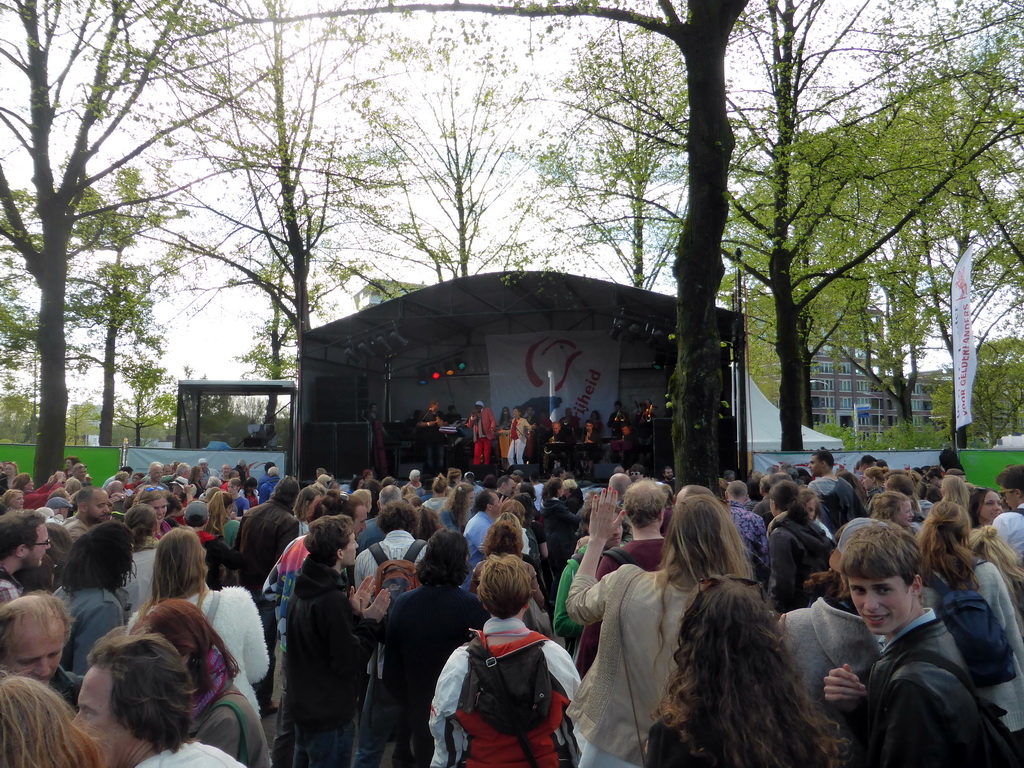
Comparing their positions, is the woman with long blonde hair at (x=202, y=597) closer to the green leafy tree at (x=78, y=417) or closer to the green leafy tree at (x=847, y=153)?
the green leafy tree at (x=847, y=153)

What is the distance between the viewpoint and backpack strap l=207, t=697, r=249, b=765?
2467 millimetres

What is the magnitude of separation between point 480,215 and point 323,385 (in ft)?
38.4

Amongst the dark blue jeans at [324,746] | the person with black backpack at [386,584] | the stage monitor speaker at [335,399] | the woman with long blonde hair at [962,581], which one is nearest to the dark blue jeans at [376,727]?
the person with black backpack at [386,584]

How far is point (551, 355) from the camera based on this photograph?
21219mm

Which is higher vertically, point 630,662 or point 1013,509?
point 1013,509

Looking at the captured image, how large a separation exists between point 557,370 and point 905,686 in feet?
62.8

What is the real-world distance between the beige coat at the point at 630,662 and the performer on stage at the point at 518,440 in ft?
51.3

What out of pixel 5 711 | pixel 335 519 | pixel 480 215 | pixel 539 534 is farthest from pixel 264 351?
pixel 5 711

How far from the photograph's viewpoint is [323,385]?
1800 centimetres

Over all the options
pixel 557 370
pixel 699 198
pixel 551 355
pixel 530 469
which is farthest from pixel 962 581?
pixel 551 355

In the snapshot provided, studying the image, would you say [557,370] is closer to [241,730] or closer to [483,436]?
[483,436]

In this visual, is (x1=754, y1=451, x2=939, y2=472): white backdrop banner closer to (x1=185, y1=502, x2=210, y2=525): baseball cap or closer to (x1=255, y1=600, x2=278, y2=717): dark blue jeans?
(x1=255, y1=600, x2=278, y2=717): dark blue jeans

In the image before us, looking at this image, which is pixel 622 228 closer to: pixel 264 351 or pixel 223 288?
pixel 223 288

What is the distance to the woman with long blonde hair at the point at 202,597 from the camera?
334 centimetres
